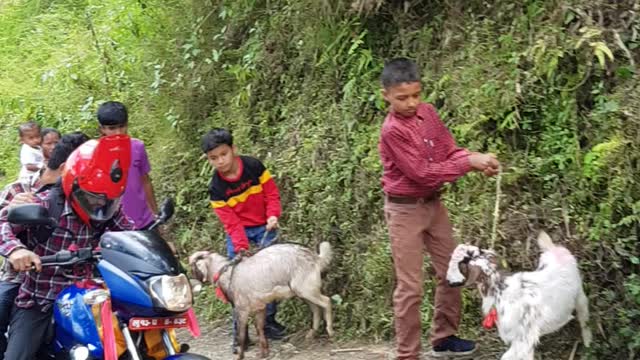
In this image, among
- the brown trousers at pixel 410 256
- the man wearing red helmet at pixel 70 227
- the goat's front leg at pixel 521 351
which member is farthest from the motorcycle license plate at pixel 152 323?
the goat's front leg at pixel 521 351

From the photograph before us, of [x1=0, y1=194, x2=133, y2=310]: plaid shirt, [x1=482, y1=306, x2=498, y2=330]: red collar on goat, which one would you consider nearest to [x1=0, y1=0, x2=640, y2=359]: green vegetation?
[x1=482, y1=306, x2=498, y2=330]: red collar on goat

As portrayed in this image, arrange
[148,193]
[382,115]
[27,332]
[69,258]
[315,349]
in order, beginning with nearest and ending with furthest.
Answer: [69,258], [27,332], [315,349], [382,115], [148,193]

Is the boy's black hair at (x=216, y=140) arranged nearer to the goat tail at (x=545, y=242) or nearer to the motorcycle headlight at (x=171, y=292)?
the goat tail at (x=545, y=242)

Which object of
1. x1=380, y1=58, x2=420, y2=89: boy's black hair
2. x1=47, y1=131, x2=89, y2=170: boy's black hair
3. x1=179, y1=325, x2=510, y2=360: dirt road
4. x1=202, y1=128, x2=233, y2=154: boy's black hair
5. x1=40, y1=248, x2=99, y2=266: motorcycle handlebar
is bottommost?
x1=179, y1=325, x2=510, y2=360: dirt road

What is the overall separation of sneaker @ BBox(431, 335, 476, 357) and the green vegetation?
0.39 meters

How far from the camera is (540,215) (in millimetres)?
5801

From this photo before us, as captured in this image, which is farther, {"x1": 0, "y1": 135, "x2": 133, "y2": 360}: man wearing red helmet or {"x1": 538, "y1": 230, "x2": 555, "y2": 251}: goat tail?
{"x1": 538, "y1": 230, "x2": 555, "y2": 251}: goat tail

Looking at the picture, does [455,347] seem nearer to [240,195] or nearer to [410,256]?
[410,256]

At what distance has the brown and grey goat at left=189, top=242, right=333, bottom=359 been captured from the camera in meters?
6.61

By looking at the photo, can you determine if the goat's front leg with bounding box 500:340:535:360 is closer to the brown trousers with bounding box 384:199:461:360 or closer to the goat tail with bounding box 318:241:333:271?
the brown trousers with bounding box 384:199:461:360

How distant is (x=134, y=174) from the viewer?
7262 millimetres

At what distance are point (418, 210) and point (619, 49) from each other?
167 centimetres

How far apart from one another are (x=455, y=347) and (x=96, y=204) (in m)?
2.59

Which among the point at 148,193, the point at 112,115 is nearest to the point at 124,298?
the point at 112,115
